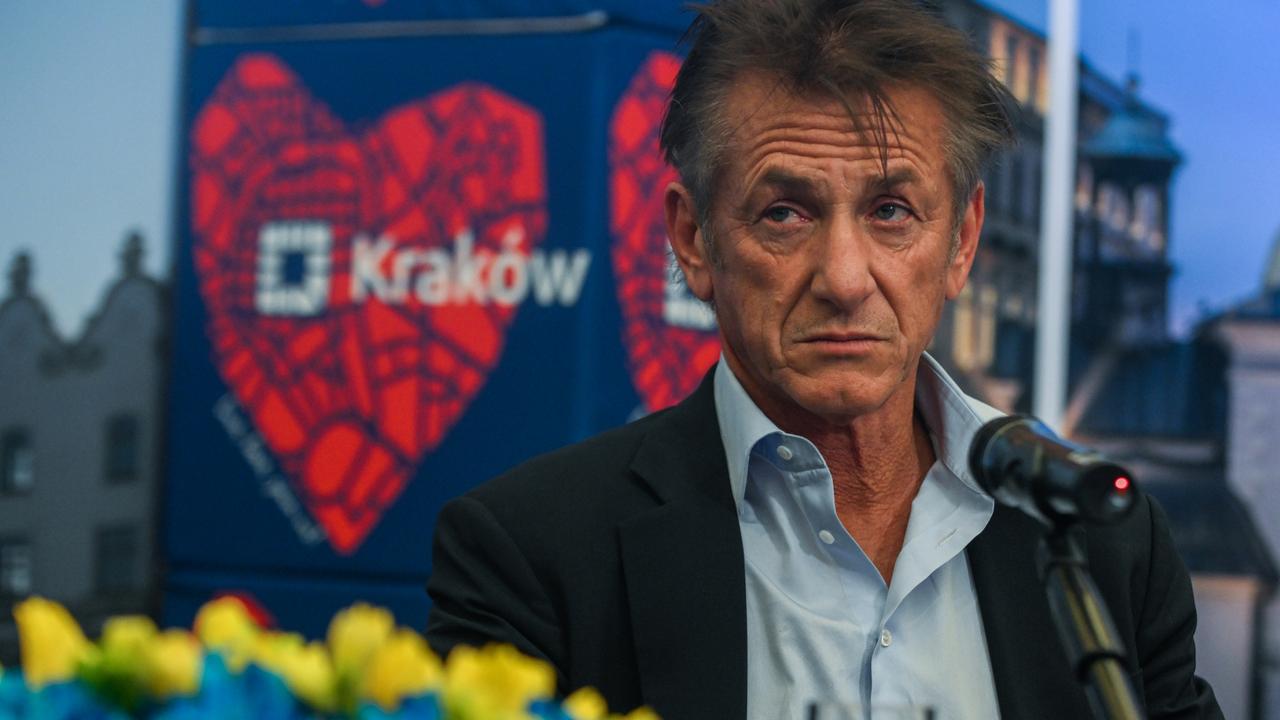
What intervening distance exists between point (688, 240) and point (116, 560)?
187cm

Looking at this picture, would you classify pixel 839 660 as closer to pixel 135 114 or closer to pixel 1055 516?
pixel 1055 516

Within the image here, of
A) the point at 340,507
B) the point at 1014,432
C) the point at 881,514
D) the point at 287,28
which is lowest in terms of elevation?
the point at 340,507

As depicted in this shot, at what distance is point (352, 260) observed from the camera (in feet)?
9.53

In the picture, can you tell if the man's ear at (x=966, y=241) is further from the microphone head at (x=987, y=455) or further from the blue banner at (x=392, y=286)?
the blue banner at (x=392, y=286)

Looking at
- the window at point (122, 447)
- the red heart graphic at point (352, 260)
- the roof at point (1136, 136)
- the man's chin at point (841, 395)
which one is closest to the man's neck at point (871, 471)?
the man's chin at point (841, 395)

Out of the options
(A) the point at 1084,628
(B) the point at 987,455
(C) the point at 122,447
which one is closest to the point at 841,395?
(B) the point at 987,455

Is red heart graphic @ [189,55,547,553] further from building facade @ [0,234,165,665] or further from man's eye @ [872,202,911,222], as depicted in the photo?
man's eye @ [872,202,911,222]

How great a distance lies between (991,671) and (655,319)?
1.42 m

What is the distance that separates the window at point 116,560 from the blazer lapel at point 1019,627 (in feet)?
6.76

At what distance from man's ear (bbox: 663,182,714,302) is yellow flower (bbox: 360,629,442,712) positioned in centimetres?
104

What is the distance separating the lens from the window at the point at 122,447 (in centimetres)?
303

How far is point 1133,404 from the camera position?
304cm

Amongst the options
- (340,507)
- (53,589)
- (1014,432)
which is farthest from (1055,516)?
(53,589)

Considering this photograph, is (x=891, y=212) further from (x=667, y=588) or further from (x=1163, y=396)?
(x=1163, y=396)
